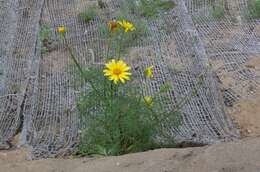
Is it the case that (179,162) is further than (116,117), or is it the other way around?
(116,117)

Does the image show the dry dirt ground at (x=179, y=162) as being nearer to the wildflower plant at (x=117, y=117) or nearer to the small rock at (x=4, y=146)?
the wildflower plant at (x=117, y=117)

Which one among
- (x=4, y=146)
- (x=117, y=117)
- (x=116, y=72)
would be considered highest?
(x=116, y=72)

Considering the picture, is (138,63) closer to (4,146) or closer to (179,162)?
(4,146)

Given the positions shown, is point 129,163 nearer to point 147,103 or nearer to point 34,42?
point 147,103

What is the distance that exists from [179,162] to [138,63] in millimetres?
1697

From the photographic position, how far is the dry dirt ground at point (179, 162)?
8.50 ft

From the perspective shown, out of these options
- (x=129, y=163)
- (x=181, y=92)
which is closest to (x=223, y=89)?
(x=181, y=92)

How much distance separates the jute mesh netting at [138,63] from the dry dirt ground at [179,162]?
44 cm

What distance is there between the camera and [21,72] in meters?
4.27

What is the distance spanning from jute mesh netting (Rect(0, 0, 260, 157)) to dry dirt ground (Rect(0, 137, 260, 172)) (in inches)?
17.5

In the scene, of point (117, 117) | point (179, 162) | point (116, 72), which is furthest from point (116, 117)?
point (179, 162)

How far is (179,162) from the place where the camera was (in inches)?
106

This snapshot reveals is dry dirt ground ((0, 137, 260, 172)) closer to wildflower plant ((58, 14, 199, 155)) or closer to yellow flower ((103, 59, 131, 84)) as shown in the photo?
wildflower plant ((58, 14, 199, 155))

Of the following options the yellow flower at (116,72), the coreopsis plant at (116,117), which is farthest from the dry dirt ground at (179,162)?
the yellow flower at (116,72)
